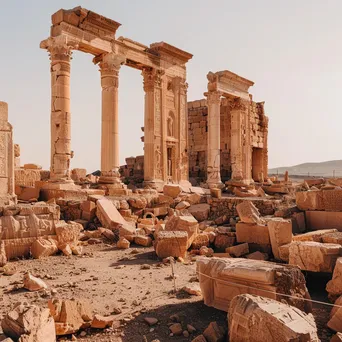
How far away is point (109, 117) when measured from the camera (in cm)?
1497

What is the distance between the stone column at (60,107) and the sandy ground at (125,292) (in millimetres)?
5935

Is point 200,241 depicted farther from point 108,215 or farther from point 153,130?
point 153,130

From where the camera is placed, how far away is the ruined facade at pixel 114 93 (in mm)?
13266

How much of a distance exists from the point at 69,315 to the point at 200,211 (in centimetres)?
885

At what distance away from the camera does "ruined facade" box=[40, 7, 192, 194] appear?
1327 centimetres

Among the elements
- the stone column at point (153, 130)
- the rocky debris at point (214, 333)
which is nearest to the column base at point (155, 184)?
the stone column at point (153, 130)

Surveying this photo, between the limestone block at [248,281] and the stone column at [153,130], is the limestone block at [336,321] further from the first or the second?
the stone column at [153,130]

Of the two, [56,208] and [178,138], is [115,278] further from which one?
[178,138]

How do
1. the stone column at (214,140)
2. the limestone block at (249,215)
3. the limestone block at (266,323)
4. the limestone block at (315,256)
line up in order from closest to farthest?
1. the limestone block at (266,323)
2. the limestone block at (315,256)
3. the limestone block at (249,215)
4. the stone column at (214,140)

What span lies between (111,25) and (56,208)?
938 cm

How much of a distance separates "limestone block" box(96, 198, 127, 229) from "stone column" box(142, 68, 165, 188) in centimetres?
582

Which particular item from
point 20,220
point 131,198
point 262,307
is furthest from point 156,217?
point 262,307

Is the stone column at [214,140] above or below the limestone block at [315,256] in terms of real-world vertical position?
above

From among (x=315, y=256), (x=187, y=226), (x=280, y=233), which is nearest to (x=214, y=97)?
(x=187, y=226)
